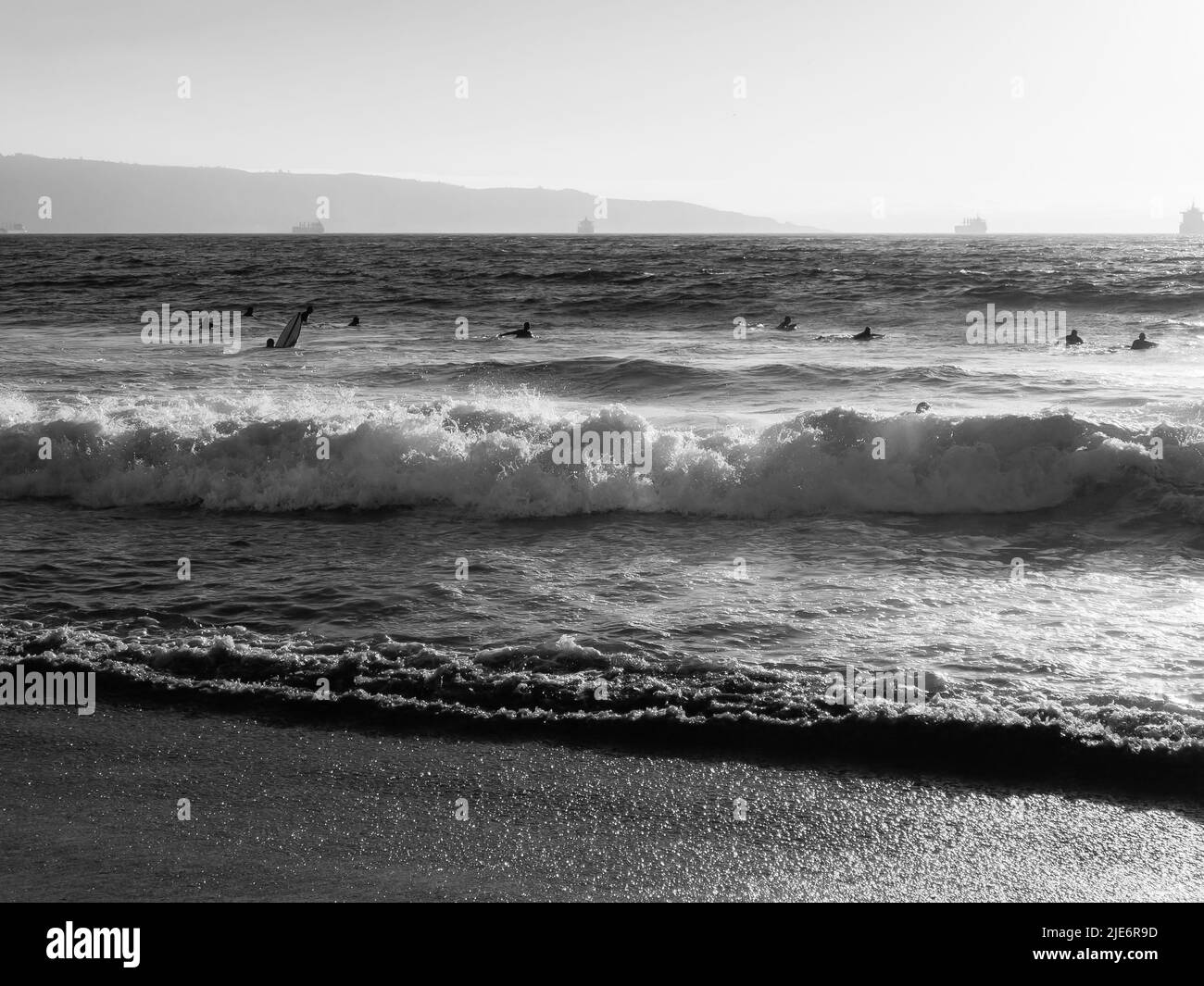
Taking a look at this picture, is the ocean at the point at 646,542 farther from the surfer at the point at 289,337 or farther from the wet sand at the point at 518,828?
the surfer at the point at 289,337

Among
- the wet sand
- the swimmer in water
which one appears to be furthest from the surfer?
the wet sand

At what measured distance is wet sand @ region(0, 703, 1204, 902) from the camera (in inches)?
161

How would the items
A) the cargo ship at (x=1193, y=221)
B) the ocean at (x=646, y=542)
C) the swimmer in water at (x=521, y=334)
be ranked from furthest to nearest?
the cargo ship at (x=1193, y=221)
the swimmer in water at (x=521, y=334)
the ocean at (x=646, y=542)

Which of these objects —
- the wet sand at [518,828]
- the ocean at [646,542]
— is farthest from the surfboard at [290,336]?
the wet sand at [518,828]

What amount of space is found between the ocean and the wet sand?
353 millimetres

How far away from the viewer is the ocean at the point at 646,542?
5.70m

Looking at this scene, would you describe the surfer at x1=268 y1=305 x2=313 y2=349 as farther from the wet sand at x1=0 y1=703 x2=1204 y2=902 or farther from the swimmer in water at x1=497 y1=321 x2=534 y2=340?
the wet sand at x1=0 y1=703 x2=1204 y2=902

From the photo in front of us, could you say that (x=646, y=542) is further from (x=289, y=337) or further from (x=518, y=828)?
(x=289, y=337)

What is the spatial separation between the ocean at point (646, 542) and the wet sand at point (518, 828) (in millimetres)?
353

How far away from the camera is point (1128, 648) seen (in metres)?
6.27

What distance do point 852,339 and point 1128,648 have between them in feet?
55.7
